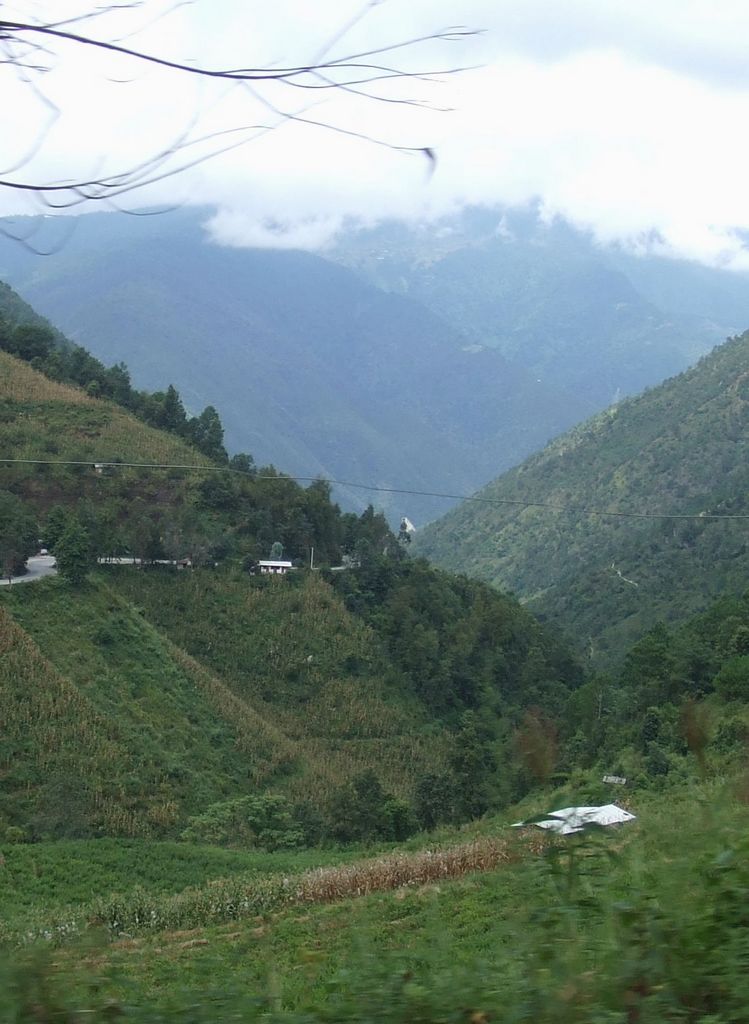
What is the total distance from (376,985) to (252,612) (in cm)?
2827

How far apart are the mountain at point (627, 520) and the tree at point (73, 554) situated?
72.6 ft

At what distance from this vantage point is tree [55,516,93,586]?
26312mm

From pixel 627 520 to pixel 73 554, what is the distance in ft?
152

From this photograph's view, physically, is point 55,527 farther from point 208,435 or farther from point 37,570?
point 208,435

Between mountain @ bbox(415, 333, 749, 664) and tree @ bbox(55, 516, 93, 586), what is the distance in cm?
2213

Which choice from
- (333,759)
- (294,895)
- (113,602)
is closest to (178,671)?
(113,602)

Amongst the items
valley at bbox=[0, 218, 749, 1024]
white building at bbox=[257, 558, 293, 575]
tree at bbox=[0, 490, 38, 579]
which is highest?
tree at bbox=[0, 490, 38, 579]

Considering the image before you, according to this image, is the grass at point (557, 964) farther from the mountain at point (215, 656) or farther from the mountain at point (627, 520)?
the mountain at point (627, 520)

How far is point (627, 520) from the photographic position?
220 feet

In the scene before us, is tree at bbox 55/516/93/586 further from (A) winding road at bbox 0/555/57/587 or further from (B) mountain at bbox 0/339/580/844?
(A) winding road at bbox 0/555/57/587

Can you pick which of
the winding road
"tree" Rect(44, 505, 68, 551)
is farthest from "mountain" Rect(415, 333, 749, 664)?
"tree" Rect(44, 505, 68, 551)

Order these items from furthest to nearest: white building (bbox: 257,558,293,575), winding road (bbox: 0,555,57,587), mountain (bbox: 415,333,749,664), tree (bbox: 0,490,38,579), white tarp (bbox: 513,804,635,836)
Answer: mountain (bbox: 415,333,749,664) < white building (bbox: 257,558,293,575) < tree (bbox: 0,490,38,579) < winding road (bbox: 0,555,57,587) < white tarp (bbox: 513,804,635,836)

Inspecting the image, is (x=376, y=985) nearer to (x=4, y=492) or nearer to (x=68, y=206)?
(x=68, y=206)

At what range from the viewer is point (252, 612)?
3109cm
